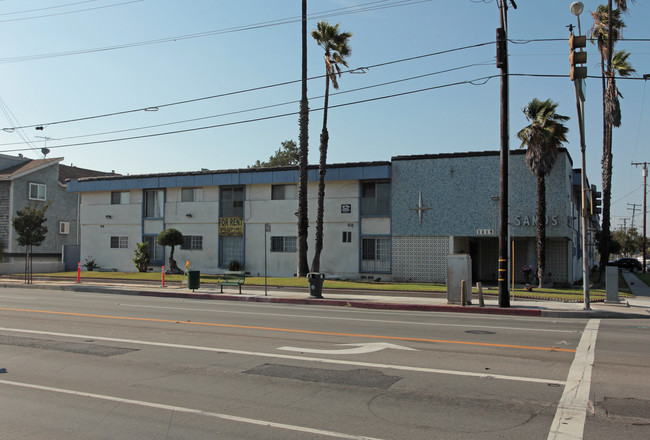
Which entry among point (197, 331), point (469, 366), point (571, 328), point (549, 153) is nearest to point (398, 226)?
point (549, 153)

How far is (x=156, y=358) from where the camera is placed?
918 centimetres

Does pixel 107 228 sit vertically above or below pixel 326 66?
below

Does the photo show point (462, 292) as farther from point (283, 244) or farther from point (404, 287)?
point (283, 244)

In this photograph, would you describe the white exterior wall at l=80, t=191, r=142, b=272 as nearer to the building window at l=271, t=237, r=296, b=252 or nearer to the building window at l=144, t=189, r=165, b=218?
the building window at l=144, t=189, r=165, b=218

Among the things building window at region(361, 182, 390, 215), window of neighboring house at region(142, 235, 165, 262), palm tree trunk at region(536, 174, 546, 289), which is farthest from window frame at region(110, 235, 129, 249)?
palm tree trunk at region(536, 174, 546, 289)

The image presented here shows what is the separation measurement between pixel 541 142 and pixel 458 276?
1077cm

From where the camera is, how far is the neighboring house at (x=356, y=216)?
29.3 m

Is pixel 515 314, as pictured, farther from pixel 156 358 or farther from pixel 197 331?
pixel 156 358

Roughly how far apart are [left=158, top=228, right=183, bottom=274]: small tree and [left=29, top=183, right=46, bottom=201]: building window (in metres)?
19.4

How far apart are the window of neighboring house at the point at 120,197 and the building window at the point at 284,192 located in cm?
1208

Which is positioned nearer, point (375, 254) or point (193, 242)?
point (375, 254)

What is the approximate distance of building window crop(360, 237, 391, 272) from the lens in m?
31.9

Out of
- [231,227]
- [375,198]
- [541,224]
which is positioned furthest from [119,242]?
[541,224]

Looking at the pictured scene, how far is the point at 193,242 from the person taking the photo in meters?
37.3
